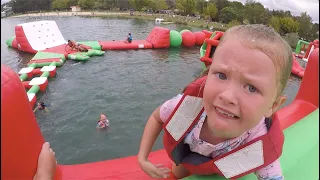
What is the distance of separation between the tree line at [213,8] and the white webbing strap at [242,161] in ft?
71.2

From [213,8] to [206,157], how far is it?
3590cm

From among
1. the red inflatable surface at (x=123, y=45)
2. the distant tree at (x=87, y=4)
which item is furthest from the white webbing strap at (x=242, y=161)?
the distant tree at (x=87, y=4)

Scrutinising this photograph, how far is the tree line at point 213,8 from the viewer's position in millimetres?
23531

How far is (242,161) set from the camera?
1.37 m

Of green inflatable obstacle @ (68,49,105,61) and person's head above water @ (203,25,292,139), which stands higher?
person's head above water @ (203,25,292,139)

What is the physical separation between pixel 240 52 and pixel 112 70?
28.2 ft

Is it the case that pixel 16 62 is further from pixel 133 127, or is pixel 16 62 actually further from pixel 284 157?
pixel 284 157

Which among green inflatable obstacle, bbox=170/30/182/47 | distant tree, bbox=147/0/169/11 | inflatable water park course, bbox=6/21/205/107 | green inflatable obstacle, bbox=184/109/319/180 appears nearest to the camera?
green inflatable obstacle, bbox=184/109/319/180

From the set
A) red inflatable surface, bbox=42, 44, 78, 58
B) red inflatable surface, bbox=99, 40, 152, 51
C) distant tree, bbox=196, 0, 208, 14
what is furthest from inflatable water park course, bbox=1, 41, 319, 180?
distant tree, bbox=196, 0, 208, 14

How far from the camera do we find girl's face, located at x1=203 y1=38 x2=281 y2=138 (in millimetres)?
978

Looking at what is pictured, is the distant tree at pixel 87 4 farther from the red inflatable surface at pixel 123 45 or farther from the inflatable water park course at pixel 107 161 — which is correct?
the inflatable water park course at pixel 107 161

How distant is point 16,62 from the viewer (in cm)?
1030

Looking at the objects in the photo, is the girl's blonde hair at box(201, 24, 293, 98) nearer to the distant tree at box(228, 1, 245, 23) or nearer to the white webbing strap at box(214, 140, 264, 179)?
the white webbing strap at box(214, 140, 264, 179)

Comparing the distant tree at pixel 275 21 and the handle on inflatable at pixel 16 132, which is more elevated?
the handle on inflatable at pixel 16 132
